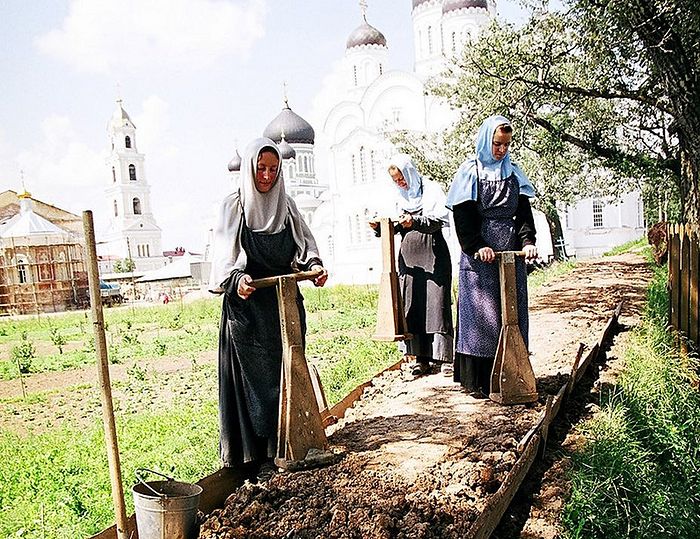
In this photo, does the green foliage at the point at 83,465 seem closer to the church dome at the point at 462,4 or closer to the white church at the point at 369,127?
the white church at the point at 369,127

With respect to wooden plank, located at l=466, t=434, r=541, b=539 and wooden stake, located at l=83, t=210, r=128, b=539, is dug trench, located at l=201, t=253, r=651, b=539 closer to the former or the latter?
wooden plank, located at l=466, t=434, r=541, b=539

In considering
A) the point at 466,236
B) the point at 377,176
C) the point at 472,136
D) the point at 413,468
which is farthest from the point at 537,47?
the point at 377,176

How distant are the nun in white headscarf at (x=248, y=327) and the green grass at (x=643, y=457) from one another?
174 cm

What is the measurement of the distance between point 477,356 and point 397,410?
738 millimetres

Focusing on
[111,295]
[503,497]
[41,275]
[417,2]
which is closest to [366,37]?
[417,2]

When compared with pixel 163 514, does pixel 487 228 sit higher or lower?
higher

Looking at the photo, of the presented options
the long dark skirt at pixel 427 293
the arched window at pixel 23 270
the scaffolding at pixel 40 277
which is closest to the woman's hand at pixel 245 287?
the long dark skirt at pixel 427 293

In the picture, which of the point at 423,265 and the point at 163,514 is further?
the point at 423,265

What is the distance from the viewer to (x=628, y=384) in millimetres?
5320

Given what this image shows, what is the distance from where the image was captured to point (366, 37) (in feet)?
145

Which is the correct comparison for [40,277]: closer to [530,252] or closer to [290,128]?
[290,128]

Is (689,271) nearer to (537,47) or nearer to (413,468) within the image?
(413,468)

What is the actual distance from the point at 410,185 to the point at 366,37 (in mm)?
40807

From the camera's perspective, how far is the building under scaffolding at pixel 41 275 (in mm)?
27016
